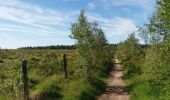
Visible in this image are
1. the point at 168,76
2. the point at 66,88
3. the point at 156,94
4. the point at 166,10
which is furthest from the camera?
the point at 66,88

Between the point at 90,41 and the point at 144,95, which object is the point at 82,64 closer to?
the point at 90,41

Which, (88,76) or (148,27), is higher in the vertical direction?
(148,27)

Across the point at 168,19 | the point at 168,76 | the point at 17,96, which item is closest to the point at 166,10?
the point at 168,19

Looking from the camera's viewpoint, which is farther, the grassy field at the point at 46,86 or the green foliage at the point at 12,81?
the grassy field at the point at 46,86

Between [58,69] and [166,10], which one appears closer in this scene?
[166,10]

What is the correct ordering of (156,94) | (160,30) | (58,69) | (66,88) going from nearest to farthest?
(160,30) → (156,94) → (66,88) → (58,69)

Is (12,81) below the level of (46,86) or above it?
above

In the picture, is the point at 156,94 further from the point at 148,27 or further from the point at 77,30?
the point at 77,30

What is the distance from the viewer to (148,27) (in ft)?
63.6

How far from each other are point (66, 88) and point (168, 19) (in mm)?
11189

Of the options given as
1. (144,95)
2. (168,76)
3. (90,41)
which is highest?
(90,41)

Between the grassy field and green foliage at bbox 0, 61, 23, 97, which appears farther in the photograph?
the grassy field

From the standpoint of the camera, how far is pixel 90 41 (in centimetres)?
3195

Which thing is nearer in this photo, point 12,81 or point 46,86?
point 12,81
